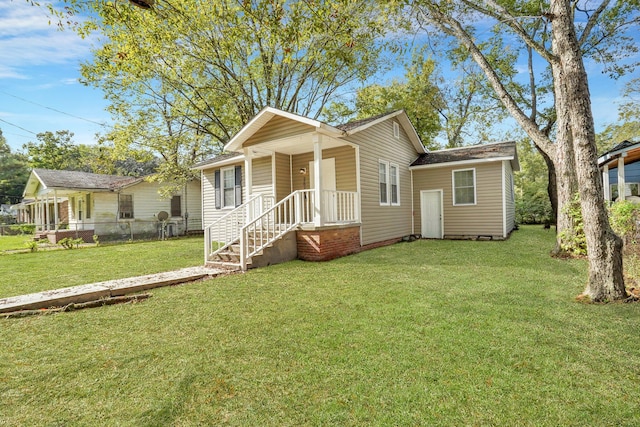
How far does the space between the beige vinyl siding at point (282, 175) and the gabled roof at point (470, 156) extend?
5.38 metres

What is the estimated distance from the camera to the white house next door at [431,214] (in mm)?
12562

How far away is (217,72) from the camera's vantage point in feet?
46.1

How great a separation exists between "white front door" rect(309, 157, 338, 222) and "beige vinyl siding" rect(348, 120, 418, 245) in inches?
38.0

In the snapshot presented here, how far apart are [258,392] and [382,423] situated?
920 mm

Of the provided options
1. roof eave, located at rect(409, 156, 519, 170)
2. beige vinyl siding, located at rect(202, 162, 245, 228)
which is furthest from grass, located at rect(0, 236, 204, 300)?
roof eave, located at rect(409, 156, 519, 170)

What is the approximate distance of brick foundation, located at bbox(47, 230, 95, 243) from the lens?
1625 cm

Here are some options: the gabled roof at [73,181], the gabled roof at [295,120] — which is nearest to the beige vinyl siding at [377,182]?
the gabled roof at [295,120]

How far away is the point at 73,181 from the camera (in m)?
17.3

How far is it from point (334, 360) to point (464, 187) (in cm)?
1107

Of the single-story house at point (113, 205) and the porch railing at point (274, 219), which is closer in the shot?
the porch railing at point (274, 219)

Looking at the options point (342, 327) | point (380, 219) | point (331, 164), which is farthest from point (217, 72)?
point (342, 327)

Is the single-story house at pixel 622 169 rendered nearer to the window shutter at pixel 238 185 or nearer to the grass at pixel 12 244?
the window shutter at pixel 238 185

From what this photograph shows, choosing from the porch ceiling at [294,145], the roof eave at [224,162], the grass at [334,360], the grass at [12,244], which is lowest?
the grass at [334,360]

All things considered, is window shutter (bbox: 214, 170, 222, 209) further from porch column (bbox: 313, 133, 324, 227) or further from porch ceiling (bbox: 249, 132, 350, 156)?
porch column (bbox: 313, 133, 324, 227)
